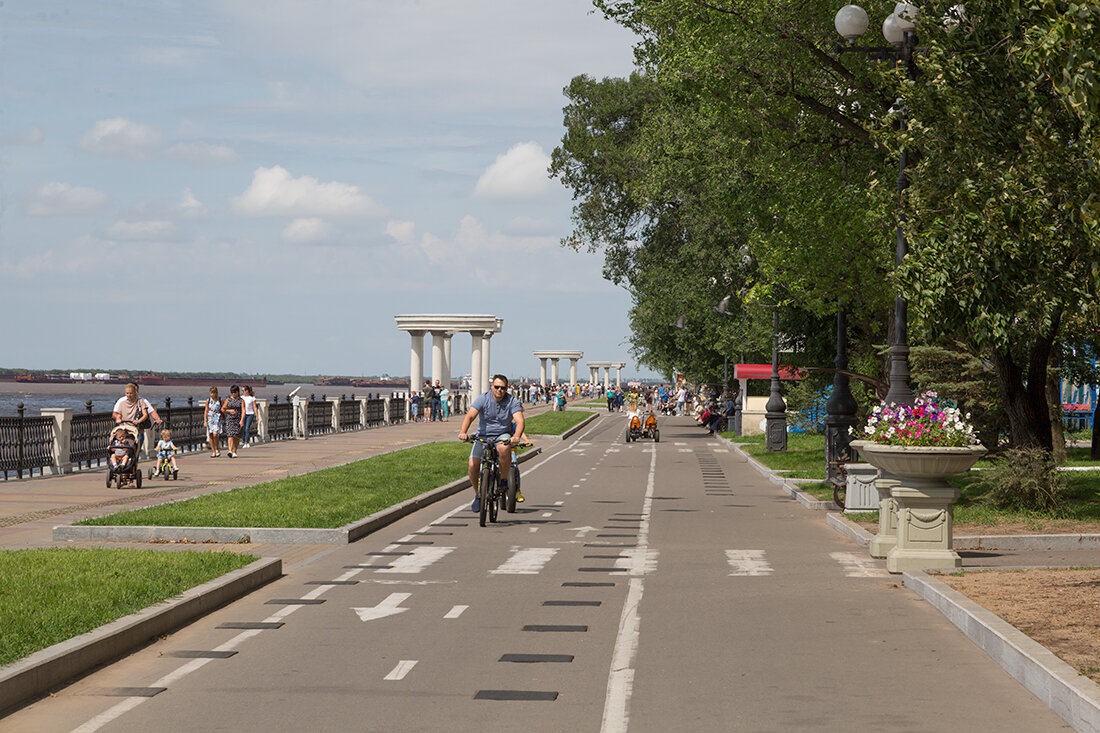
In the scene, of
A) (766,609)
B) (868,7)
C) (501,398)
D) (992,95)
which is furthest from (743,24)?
(766,609)

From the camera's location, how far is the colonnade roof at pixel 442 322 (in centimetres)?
7681

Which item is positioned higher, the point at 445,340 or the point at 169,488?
the point at 445,340

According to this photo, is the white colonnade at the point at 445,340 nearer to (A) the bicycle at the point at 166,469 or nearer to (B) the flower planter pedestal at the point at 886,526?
(A) the bicycle at the point at 166,469

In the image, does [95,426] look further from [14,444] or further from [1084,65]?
[1084,65]

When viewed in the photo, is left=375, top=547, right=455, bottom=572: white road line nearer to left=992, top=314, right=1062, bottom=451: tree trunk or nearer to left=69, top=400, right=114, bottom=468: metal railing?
left=992, top=314, right=1062, bottom=451: tree trunk

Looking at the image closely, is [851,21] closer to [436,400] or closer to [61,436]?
[61,436]

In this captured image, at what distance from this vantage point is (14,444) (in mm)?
24094

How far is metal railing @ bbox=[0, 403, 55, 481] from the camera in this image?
2380 cm

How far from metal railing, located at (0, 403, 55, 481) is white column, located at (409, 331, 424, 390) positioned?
48256 millimetres

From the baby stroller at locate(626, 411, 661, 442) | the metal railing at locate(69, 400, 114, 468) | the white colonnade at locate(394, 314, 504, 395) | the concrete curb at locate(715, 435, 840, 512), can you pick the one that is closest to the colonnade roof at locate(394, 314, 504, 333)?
the white colonnade at locate(394, 314, 504, 395)

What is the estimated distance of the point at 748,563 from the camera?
13.3m

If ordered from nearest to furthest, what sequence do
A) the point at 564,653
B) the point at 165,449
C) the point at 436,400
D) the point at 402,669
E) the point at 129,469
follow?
the point at 402,669
the point at 564,653
the point at 129,469
the point at 165,449
the point at 436,400

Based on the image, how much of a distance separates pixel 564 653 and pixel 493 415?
353 inches

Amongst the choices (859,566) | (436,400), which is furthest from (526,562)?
(436,400)
